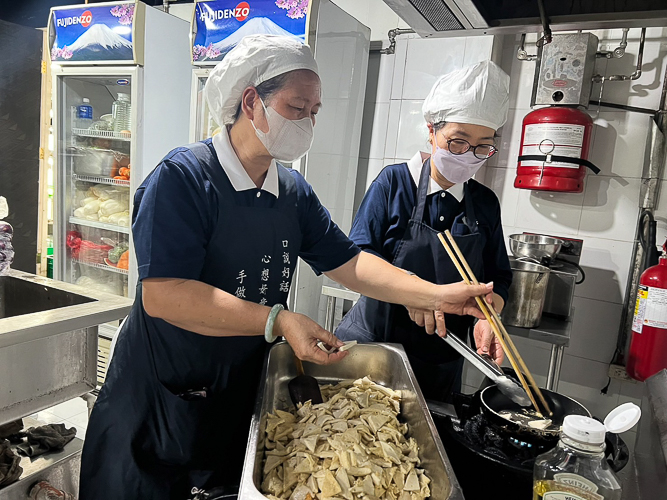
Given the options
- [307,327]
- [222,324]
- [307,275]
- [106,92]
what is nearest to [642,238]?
[307,275]

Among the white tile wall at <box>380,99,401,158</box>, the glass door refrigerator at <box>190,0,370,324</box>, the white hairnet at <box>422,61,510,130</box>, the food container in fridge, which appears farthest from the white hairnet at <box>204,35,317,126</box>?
the food container in fridge

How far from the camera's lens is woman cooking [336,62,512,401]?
1815 mm

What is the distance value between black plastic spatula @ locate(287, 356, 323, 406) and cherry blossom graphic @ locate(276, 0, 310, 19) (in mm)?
2185

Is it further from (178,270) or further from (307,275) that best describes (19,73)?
(178,270)

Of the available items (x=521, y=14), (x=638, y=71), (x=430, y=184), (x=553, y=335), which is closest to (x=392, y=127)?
(x=638, y=71)

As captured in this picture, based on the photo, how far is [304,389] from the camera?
1.32m

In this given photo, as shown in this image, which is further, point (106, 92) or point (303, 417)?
point (106, 92)

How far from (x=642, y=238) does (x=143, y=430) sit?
266cm

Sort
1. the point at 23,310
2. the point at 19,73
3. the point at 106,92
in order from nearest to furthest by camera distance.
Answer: the point at 23,310
the point at 106,92
the point at 19,73

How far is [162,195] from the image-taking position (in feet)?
4.07

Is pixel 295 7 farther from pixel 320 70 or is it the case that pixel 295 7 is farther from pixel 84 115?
pixel 84 115

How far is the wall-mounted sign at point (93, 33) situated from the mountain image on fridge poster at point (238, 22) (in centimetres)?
50

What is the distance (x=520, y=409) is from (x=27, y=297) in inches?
77.2

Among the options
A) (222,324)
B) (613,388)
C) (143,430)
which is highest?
(222,324)
